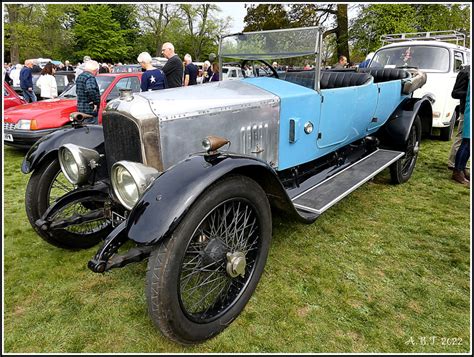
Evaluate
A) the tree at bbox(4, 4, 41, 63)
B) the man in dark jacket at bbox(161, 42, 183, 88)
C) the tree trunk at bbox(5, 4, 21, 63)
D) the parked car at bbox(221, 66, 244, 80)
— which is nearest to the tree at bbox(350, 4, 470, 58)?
the man in dark jacket at bbox(161, 42, 183, 88)

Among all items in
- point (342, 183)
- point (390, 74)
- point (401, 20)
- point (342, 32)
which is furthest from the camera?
point (342, 32)

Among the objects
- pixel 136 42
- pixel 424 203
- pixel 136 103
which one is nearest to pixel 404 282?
pixel 424 203

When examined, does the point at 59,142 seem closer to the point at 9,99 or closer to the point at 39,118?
the point at 39,118

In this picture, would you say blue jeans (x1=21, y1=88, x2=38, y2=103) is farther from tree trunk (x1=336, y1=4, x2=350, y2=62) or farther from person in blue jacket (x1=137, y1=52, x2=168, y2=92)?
tree trunk (x1=336, y1=4, x2=350, y2=62)

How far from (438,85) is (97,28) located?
32002 mm

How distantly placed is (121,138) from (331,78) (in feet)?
10.2

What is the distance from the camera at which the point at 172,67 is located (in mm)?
5957

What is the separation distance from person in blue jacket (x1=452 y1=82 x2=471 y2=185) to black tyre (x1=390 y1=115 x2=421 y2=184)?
1.78ft

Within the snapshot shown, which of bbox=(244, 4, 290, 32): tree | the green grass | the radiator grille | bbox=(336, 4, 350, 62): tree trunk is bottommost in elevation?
the green grass

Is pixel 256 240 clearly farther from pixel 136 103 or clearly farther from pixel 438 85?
pixel 438 85

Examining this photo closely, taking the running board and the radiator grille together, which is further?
the running board

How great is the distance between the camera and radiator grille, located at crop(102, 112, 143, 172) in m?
2.28

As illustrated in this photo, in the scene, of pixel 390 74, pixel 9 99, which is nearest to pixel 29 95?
pixel 9 99

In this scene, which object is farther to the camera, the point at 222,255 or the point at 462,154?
the point at 462,154
